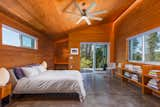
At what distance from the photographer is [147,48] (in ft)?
18.2

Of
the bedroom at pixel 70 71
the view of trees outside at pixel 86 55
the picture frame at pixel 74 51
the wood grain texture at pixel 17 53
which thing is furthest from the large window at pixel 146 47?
the wood grain texture at pixel 17 53

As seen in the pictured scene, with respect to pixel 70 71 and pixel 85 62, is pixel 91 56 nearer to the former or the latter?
pixel 85 62

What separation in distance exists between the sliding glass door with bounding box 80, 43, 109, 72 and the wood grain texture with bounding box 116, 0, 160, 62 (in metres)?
1.10

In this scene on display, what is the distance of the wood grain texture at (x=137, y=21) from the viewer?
16.0 feet

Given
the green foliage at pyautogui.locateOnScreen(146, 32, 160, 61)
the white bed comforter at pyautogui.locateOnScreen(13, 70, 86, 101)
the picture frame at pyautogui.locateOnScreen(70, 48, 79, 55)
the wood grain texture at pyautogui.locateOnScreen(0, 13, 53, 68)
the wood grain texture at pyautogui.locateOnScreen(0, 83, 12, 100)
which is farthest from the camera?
the picture frame at pyautogui.locateOnScreen(70, 48, 79, 55)

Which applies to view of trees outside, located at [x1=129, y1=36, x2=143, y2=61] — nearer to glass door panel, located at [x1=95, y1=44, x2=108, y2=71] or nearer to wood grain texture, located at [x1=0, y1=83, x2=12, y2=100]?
glass door panel, located at [x1=95, y1=44, x2=108, y2=71]

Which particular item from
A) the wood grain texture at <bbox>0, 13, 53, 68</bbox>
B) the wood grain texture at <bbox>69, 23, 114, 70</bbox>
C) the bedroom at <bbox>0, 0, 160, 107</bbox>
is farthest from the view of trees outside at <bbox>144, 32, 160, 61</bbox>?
the wood grain texture at <bbox>0, 13, 53, 68</bbox>

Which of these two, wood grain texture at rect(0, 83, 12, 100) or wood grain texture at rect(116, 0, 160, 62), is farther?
wood grain texture at rect(116, 0, 160, 62)

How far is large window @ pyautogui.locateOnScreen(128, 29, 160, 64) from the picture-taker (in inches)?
195

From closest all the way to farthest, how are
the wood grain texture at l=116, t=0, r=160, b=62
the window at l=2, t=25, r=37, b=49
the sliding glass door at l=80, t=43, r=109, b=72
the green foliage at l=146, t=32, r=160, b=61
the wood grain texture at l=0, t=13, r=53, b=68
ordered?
the wood grain texture at l=0, t=13, r=53, b=68 < the window at l=2, t=25, r=37, b=49 < the wood grain texture at l=116, t=0, r=160, b=62 < the green foliage at l=146, t=32, r=160, b=61 < the sliding glass door at l=80, t=43, r=109, b=72

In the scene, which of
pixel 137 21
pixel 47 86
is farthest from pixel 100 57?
pixel 47 86

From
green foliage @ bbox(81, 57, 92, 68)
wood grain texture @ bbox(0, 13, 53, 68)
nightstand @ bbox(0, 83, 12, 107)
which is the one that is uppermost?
wood grain texture @ bbox(0, 13, 53, 68)

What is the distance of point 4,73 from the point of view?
10.8 ft

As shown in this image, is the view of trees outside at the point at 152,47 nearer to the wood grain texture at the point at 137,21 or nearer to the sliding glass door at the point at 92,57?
the wood grain texture at the point at 137,21
